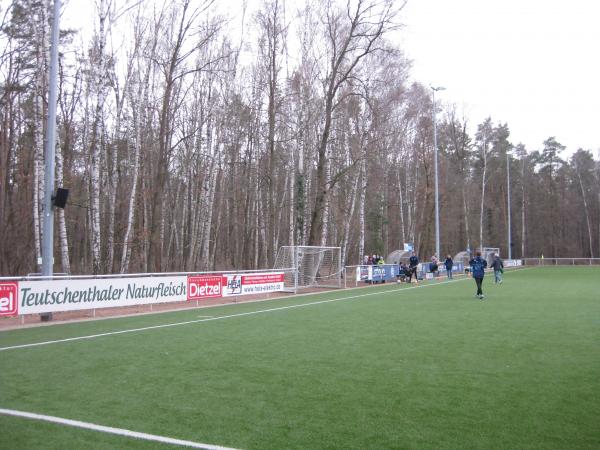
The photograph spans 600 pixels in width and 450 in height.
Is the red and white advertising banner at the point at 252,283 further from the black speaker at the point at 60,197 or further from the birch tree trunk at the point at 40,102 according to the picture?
the black speaker at the point at 60,197

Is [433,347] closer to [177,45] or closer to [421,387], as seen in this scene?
[421,387]

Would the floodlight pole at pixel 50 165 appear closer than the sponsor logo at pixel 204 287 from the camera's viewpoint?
Yes

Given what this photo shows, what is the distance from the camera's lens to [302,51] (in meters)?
33.5

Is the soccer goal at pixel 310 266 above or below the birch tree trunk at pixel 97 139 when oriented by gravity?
below

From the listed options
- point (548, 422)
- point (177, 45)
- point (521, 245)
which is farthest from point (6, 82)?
point (521, 245)

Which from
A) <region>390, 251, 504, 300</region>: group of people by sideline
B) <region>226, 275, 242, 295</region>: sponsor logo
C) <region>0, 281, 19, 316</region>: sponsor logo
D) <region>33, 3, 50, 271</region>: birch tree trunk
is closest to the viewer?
<region>0, 281, 19, 316</region>: sponsor logo

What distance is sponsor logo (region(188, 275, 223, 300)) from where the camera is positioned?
19.7 metres

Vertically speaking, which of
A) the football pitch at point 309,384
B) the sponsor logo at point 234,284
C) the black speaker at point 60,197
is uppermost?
the black speaker at point 60,197

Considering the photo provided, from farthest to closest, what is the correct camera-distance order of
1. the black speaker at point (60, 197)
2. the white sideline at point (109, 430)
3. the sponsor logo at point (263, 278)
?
the sponsor logo at point (263, 278) → the black speaker at point (60, 197) → the white sideline at point (109, 430)

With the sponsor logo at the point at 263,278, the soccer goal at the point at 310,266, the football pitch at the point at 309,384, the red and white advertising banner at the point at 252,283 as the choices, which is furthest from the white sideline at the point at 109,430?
the soccer goal at the point at 310,266

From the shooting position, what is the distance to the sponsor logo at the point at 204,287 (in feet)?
64.5

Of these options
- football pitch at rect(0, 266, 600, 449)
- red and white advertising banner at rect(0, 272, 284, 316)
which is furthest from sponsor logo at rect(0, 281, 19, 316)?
football pitch at rect(0, 266, 600, 449)

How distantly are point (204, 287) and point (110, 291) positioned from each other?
478cm

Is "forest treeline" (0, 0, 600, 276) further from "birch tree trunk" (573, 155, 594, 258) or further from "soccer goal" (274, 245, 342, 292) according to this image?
"birch tree trunk" (573, 155, 594, 258)
